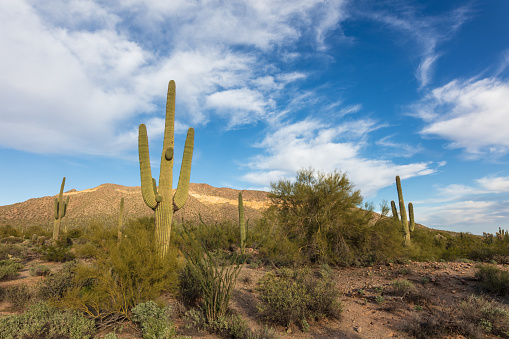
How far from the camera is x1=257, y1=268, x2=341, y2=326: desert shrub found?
6.73 metres

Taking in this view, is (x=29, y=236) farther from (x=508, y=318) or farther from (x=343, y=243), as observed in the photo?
(x=508, y=318)

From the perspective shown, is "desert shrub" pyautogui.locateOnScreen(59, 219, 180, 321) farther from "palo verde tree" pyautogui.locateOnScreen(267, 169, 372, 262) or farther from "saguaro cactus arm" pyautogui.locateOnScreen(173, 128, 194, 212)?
"palo verde tree" pyautogui.locateOnScreen(267, 169, 372, 262)

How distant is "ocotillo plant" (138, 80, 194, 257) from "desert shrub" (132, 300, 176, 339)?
151 inches

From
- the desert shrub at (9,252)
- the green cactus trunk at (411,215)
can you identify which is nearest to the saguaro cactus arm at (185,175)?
the desert shrub at (9,252)

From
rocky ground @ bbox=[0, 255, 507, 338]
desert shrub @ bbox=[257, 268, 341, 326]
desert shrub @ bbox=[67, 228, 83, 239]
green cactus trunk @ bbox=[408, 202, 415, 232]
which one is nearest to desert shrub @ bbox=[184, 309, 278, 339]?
rocky ground @ bbox=[0, 255, 507, 338]

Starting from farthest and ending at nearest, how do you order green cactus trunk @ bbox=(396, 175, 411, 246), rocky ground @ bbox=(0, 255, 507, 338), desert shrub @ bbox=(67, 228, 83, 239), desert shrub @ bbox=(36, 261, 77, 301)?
desert shrub @ bbox=(67, 228, 83, 239) → green cactus trunk @ bbox=(396, 175, 411, 246) → desert shrub @ bbox=(36, 261, 77, 301) → rocky ground @ bbox=(0, 255, 507, 338)

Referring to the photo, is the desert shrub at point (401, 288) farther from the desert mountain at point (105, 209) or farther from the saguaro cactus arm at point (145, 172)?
the desert mountain at point (105, 209)

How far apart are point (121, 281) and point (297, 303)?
4.43 meters

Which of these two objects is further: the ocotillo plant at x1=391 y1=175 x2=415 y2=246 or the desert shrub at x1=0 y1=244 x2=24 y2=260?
the ocotillo plant at x1=391 y1=175 x2=415 y2=246

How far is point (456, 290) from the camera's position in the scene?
8930 mm

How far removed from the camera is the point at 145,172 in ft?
36.9

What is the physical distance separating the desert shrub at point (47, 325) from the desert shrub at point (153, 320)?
0.97m

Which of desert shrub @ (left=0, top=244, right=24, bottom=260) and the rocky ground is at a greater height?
desert shrub @ (left=0, top=244, right=24, bottom=260)

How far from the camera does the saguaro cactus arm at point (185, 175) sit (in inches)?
449
